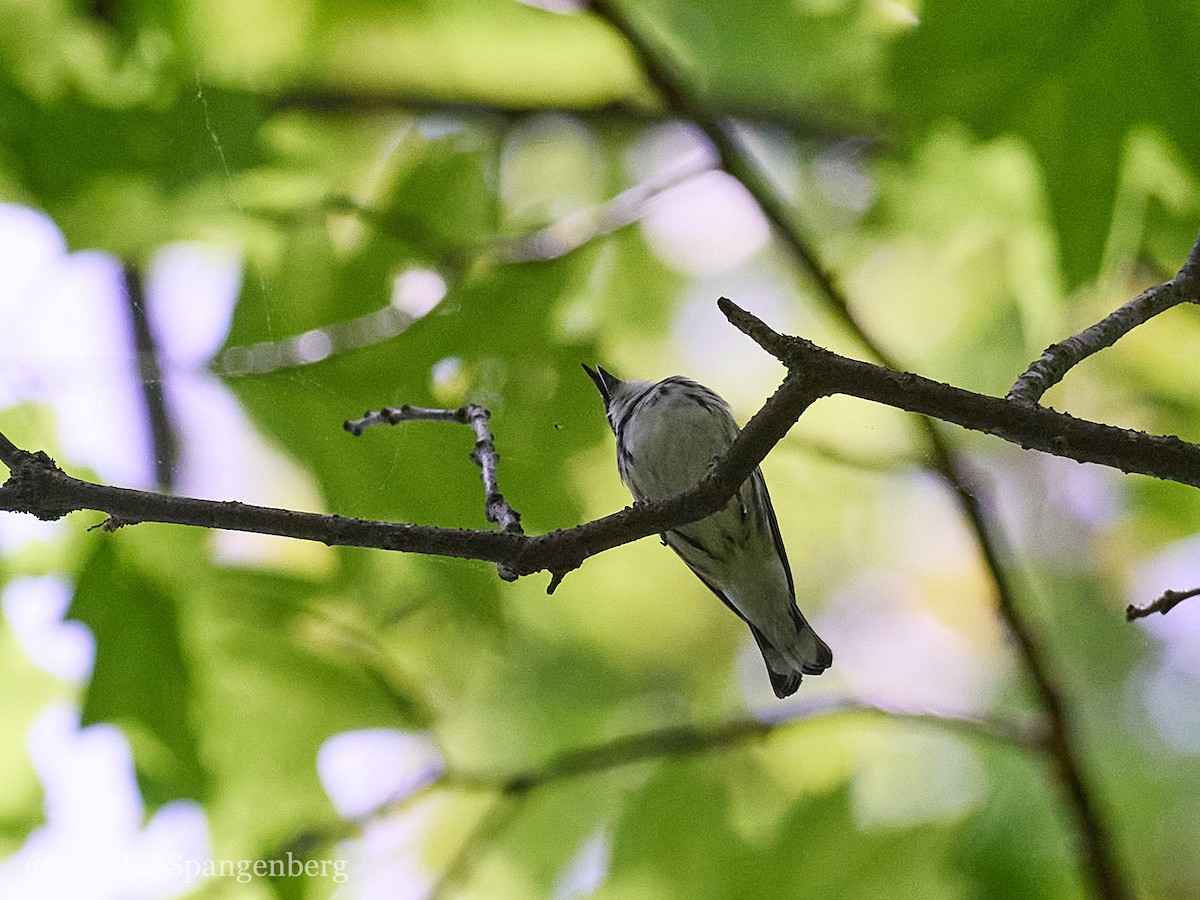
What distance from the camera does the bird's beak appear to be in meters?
1.15

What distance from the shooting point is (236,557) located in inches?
46.4

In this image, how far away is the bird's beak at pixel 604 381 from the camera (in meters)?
1.15

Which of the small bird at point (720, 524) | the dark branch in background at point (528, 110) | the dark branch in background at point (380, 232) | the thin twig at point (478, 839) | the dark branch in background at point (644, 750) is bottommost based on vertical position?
the thin twig at point (478, 839)

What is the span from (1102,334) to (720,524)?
55cm

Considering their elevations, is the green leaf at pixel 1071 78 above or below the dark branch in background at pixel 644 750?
above

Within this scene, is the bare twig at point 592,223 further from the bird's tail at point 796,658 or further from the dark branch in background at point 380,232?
the bird's tail at point 796,658

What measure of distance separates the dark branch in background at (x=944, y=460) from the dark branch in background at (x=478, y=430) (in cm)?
43

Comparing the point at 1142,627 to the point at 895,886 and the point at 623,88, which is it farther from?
the point at 623,88

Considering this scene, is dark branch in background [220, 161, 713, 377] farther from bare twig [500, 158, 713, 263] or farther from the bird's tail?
the bird's tail

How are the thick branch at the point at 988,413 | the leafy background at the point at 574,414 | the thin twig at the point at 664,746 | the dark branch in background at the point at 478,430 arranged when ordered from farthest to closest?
the thin twig at the point at 664,746, the leafy background at the point at 574,414, the dark branch in background at the point at 478,430, the thick branch at the point at 988,413

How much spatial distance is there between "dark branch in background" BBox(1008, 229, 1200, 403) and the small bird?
1.66 feet

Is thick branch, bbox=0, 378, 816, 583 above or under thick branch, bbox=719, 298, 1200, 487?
under

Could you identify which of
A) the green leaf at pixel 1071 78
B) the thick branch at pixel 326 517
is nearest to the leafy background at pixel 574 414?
the green leaf at pixel 1071 78

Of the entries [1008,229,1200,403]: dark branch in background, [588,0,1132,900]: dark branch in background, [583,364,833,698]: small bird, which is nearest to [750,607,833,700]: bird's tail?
[583,364,833,698]: small bird
